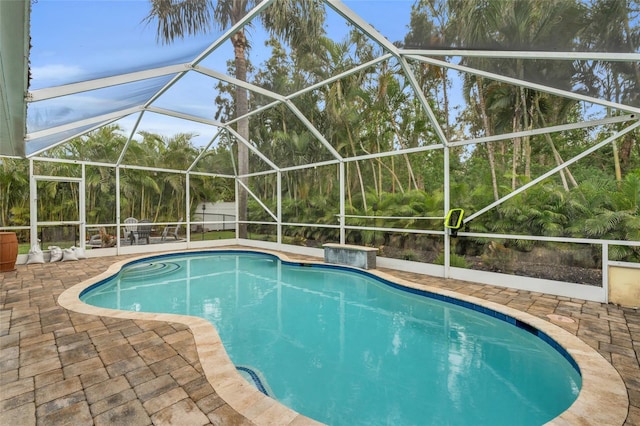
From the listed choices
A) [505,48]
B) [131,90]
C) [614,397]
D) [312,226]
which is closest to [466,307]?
[614,397]

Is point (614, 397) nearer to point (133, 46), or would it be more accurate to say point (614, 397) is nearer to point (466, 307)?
point (466, 307)

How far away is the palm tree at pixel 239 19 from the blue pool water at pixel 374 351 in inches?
161

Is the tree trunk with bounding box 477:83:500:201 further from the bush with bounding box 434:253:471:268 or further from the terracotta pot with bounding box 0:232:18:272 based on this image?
the terracotta pot with bounding box 0:232:18:272

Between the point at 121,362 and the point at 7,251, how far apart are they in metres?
6.38

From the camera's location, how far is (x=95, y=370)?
2.75m

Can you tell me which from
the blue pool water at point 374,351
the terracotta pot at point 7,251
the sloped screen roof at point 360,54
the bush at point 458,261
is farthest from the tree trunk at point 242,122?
the bush at point 458,261

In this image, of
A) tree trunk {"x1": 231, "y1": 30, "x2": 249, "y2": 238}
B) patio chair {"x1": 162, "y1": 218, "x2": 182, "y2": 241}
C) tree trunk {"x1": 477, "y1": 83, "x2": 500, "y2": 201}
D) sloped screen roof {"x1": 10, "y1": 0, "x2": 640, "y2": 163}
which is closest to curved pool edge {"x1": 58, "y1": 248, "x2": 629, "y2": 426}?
sloped screen roof {"x1": 10, "y1": 0, "x2": 640, "y2": 163}

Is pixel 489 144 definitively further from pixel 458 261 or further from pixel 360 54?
pixel 360 54

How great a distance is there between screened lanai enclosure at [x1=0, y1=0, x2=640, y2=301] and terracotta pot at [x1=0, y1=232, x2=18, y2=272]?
1091mm

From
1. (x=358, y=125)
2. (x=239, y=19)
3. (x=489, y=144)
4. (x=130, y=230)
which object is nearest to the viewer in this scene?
(x=239, y=19)

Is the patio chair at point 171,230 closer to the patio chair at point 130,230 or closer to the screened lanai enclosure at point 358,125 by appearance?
the screened lanai enclosure at point 358,125

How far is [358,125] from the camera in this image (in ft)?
28.2

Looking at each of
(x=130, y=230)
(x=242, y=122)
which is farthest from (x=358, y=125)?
(x=130, y=230)

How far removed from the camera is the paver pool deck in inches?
86.0
